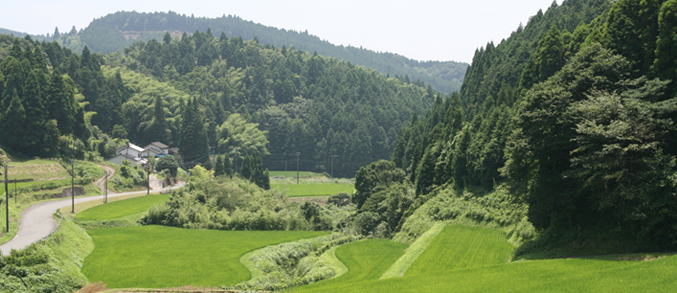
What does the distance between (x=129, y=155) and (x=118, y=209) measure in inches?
1791

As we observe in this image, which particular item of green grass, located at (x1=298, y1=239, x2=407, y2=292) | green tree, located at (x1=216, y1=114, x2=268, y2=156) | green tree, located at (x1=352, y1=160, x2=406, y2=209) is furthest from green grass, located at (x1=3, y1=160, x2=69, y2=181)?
green tree, located at (x1=216, y1=114, x2=268, y2=156)

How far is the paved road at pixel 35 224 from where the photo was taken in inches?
1315

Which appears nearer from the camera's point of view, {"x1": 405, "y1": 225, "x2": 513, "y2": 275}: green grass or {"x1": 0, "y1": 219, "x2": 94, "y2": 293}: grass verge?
{"x1": 0, "y1": 219, "x2": 94, "y2": 293}: grass verge

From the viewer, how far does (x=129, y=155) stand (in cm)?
9438

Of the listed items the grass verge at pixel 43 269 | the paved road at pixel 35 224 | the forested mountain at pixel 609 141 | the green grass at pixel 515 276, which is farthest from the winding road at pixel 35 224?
the forested mountain at pixel 609 141

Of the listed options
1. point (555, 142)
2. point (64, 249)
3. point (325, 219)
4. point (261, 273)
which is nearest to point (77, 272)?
point (64, 249)

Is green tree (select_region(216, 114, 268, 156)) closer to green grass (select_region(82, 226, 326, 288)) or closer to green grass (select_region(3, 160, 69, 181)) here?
green grass (select_region(3, 160, 69, 181))

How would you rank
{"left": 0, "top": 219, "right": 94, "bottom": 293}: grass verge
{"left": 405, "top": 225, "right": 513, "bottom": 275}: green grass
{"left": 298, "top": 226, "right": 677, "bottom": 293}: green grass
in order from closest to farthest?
1. {"left": 298, "top": 226, "right": 677, "bottom": 293}: green grass
2. {"left": 0, "top": 219, "right": 94, "bottom": 293}: grass verge
3. {"left": 405, "top": 225, "right": 513, "bottom": 275}: green grass

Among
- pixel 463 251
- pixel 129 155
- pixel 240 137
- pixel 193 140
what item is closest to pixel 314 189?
pixel 193 140

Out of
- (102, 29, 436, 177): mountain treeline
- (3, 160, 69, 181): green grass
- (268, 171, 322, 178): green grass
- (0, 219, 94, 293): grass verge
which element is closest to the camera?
(0, 219, 94, 293): grass verge

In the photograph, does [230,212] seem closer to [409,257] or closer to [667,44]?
[409,257]

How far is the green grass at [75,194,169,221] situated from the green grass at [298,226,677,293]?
96.2ft

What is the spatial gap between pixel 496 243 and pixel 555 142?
6.18 m

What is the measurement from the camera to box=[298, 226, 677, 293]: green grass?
1692 centimetres
